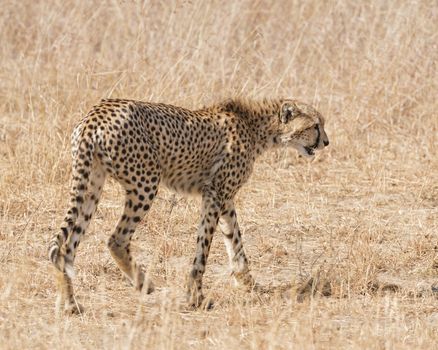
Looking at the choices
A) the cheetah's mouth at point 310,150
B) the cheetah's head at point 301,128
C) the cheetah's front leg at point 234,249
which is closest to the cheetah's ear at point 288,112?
the cheetah's head at point 301,128

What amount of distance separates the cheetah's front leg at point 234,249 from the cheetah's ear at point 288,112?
0.57m

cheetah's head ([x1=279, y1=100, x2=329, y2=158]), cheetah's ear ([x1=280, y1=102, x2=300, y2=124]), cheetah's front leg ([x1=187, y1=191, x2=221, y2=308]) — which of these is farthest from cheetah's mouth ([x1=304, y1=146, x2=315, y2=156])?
cheetah's front leg ([x1=187, y1=191, x2=221, y2=308])

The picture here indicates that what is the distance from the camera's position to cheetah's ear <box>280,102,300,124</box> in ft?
18.4

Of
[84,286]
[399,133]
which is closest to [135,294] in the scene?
[84,286]

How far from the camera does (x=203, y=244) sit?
507 cm

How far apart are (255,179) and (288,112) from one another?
145cm

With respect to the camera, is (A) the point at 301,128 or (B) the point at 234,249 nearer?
(B) the point at 234,249

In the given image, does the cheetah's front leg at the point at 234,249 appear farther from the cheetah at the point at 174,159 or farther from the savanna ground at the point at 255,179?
the savanna ground at the point at 255,179

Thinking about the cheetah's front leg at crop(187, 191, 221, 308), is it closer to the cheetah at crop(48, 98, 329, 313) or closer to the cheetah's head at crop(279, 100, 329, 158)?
the cheetah at crop(48, 98, 329, 313)

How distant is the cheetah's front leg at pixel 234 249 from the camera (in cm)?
528

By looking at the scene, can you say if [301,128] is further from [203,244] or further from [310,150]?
[203,244]

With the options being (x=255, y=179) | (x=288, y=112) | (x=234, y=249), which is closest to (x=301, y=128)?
(x=288, y=112)

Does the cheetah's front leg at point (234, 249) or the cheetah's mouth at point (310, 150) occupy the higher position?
the cheetah's mouth at point (310, 150)

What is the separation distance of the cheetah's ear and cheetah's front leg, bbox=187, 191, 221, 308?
68 cm
